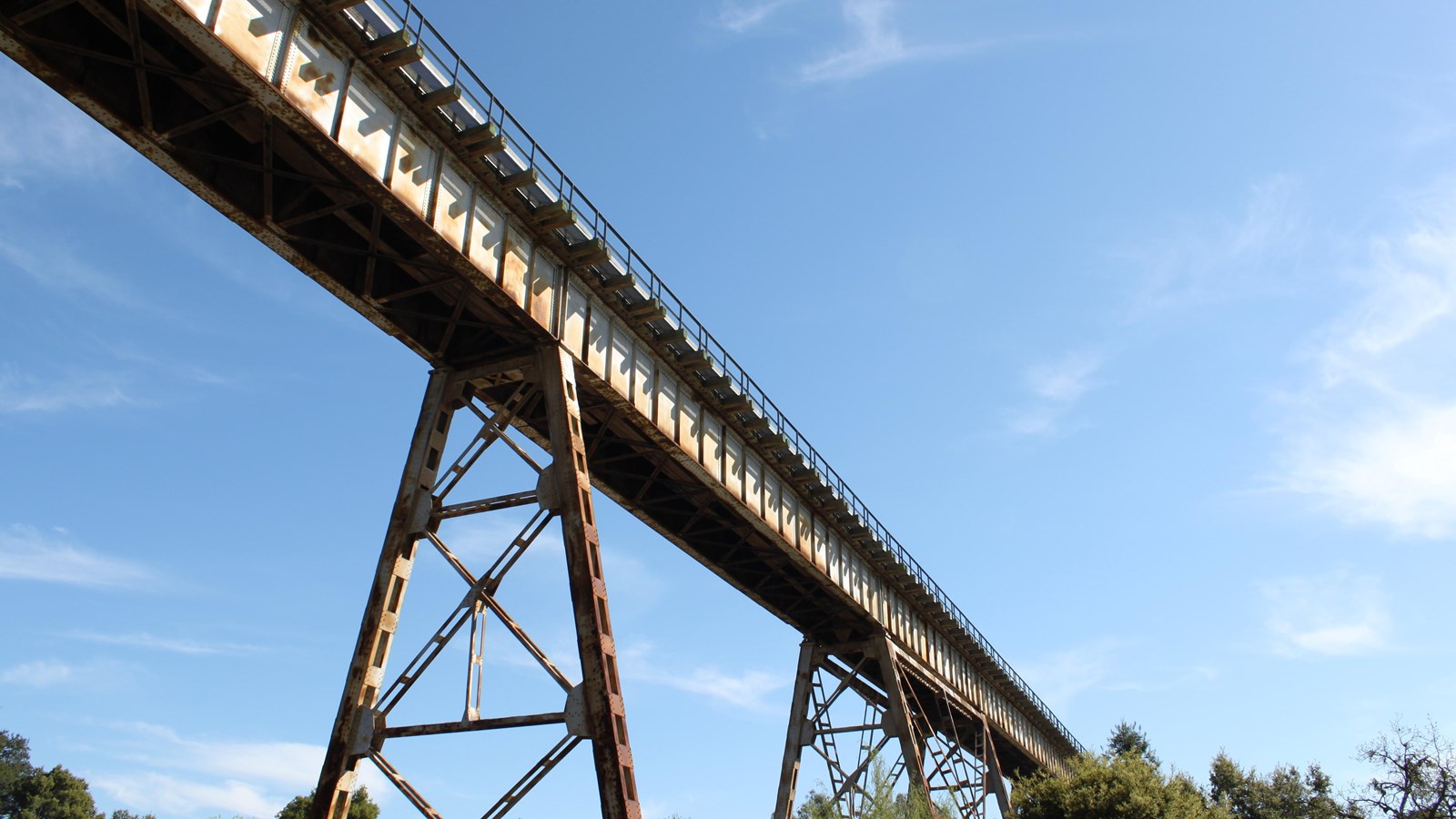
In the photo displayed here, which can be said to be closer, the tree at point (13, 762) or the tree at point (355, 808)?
the tree at point (355, 808)

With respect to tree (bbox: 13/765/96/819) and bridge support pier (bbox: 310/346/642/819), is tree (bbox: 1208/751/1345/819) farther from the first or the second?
tree (bbox: 13/765/96/819)

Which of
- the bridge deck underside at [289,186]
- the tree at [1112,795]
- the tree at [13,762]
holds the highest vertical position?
the tree at [13,762]

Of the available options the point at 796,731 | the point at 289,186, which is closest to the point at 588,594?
the point at 289,186

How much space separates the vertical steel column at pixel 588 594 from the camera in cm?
1314

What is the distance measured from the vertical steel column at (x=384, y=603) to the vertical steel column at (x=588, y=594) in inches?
71.2

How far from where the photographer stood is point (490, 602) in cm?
Result: 1452

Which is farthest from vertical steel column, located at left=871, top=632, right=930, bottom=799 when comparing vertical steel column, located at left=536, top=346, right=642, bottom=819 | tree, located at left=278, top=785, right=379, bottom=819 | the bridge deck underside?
tree, located at left=278, top=785, right=379, bottom=819

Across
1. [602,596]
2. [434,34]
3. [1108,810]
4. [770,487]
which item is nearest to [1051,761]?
[1108,810]

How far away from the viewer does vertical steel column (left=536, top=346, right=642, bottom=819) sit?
517 inches

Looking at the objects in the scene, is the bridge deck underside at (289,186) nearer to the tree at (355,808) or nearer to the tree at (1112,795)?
the tree at (1112,795)

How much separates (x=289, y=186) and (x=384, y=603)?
5.72 metres

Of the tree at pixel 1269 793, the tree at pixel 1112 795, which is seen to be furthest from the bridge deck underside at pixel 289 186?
the tree at pixel 1269 793

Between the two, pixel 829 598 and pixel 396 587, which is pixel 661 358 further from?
pixel 829 598

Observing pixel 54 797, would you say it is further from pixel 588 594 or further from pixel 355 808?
pixel 588 594
